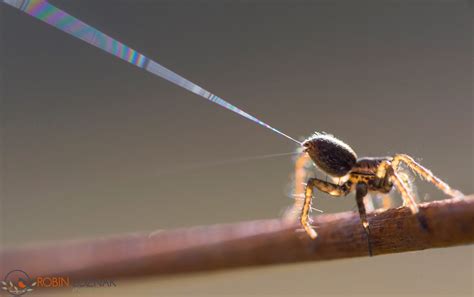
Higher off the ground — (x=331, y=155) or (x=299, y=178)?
(x=331, y=155)

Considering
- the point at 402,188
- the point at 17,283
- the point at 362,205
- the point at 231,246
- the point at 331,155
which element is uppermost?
the point at 331,155

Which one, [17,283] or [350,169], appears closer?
[17,283]

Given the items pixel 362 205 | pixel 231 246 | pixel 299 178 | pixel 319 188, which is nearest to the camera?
pixel 231 246

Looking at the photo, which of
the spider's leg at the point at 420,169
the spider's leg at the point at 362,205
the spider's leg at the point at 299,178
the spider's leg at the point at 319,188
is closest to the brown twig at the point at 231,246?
the spider's leg at the point at 362,205

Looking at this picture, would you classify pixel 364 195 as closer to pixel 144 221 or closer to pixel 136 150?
pixel 144 221

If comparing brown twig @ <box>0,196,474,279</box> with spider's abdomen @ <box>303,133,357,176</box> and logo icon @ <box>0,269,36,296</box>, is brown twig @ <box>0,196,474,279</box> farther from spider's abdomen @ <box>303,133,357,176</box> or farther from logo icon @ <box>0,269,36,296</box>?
spider's abdomen @ <box>303,133,357,176</box>

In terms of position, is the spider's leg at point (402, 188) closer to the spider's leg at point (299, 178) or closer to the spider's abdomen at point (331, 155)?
the spider's abdomen at point (331, 155)

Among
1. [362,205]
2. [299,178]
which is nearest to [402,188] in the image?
[362,205]

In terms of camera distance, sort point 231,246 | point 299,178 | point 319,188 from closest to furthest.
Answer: point 231,246 → point 319,188 → point 299,178

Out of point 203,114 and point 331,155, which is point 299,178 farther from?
point 203,114
